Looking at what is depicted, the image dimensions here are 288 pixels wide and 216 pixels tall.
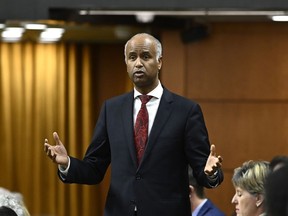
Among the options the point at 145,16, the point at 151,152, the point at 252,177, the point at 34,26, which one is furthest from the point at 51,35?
the point at 151,152

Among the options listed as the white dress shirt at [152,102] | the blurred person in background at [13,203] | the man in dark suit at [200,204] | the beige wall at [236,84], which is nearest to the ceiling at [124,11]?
the beige wall at [236,84]

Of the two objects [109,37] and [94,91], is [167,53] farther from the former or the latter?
[94,91]

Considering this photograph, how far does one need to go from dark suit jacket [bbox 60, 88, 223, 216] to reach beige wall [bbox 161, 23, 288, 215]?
14.3 feet

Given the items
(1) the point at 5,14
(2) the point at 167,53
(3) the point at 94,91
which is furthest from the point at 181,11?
(3) the point at 94,91

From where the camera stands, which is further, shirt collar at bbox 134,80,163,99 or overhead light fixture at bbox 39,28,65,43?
overhead light fixture at bbox 39,28,65,43

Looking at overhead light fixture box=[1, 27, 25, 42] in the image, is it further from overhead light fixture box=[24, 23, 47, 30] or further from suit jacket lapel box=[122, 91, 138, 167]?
suit jacket lapel box=[122, 91, 138, 167]

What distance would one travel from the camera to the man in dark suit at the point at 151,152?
4.37 metres

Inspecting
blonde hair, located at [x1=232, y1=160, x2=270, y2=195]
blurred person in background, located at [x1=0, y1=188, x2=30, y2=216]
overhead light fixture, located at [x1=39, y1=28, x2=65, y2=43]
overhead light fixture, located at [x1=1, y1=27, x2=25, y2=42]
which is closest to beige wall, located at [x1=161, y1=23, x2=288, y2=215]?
overhead light fixture, located at [x1=39, y1=28, x2=65, y2=43]

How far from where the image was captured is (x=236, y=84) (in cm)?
884

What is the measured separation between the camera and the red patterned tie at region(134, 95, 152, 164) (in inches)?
174

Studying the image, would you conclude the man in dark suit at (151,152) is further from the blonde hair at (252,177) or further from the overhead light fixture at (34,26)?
the overhead light fixture at (34,26)

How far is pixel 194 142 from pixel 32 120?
20.7 feet

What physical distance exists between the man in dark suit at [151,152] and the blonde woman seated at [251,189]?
0.46 m

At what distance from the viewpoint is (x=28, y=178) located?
34.5ft
